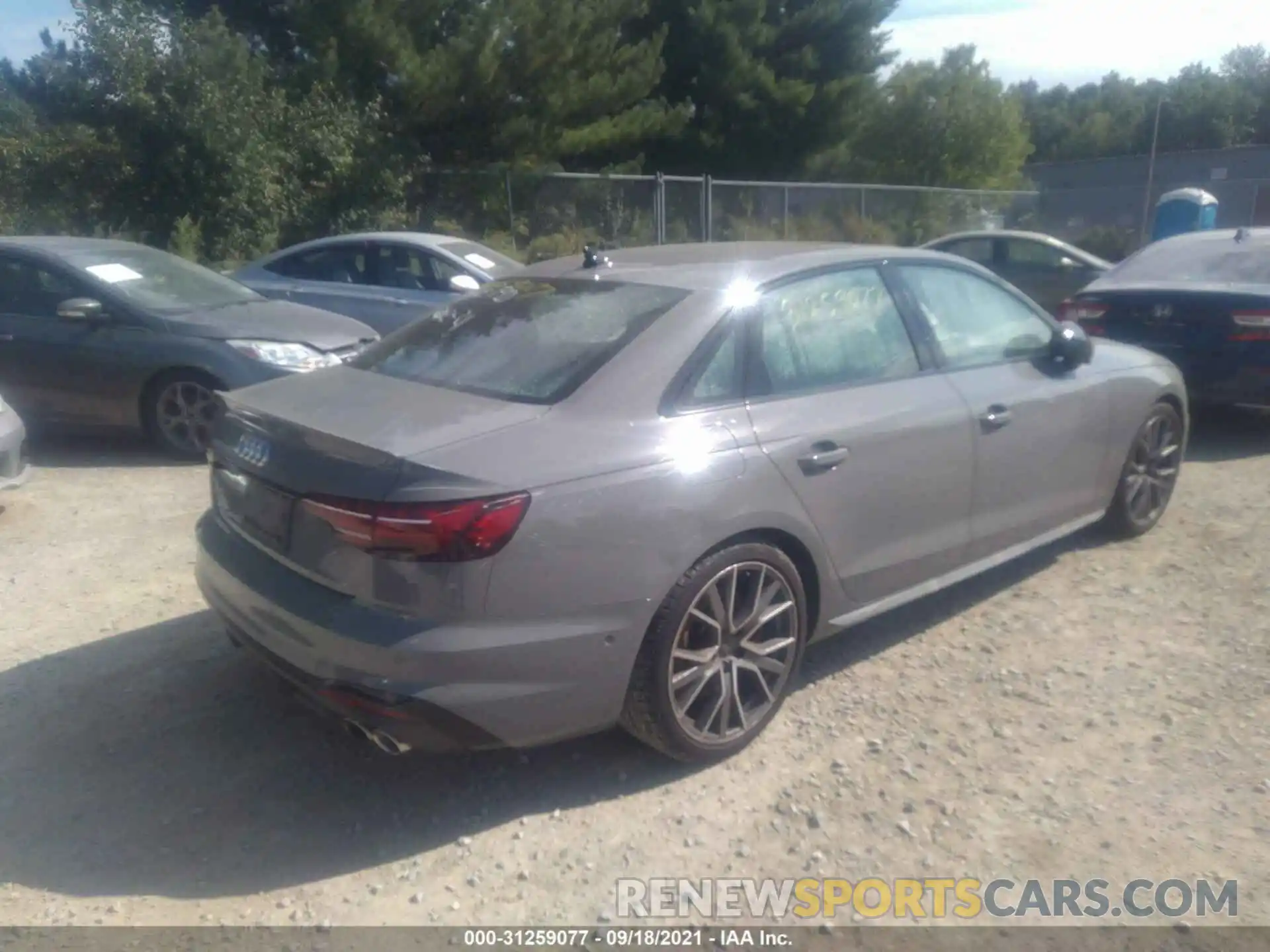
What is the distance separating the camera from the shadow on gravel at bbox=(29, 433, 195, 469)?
771 centimetres

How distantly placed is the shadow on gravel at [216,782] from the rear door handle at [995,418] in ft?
3.60

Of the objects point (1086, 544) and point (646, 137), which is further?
point (646, 137)

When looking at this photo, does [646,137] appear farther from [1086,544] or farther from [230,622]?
[230,622]

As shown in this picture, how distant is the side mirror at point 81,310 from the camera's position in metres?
7.54

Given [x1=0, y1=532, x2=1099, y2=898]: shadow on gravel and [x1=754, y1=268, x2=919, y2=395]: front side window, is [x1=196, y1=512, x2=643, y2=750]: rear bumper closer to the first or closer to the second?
[x1=0, y1=532, x2=1099, y2=898]: shadow on gravel

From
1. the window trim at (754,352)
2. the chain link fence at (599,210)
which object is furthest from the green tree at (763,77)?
the window trim at (754,352)

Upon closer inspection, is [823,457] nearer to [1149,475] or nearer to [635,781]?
[635,781]

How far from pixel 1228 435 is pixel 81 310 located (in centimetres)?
795

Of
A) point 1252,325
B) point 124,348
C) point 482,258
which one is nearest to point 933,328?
point 1252,325

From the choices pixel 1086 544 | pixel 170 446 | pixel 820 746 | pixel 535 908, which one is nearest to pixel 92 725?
pixel 535 908

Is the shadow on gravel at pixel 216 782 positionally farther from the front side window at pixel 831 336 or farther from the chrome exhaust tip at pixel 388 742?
the front side window at pixel 831 336

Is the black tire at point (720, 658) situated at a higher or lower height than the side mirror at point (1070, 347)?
lower

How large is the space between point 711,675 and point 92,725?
216cm

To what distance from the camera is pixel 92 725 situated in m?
4.09
